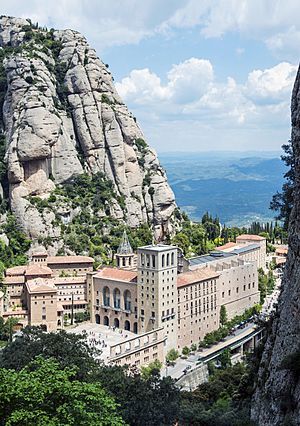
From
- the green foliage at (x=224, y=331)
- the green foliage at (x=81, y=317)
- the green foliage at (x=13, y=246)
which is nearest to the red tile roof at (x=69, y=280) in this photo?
the green foliage at (x=81, y=317)

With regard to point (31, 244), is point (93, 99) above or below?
above

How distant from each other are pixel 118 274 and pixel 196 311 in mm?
9275

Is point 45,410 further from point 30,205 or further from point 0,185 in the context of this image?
point 0,185

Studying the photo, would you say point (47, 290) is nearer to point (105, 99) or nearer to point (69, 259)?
point (69, 259)

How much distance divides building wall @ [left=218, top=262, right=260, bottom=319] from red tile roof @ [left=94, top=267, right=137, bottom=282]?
459 inches

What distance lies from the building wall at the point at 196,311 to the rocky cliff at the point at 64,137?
26.0 m

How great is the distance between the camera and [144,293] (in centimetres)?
6078

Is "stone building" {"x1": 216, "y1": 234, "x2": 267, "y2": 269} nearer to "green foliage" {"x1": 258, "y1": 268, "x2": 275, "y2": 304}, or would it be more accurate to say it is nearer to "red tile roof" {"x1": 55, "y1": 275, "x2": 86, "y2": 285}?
"green foliage" {"x1": 258, "y1": 268, "x2": 275, "y2": 304}

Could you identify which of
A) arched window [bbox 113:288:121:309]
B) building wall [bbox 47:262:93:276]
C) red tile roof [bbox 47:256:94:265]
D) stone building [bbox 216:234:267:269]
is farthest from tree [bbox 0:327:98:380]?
stone building [bbox 216:234:267:269]

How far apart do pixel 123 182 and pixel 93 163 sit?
577 cm

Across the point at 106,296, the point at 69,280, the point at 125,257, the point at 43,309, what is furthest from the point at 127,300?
the point at 69,280

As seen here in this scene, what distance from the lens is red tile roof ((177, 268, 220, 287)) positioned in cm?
6331

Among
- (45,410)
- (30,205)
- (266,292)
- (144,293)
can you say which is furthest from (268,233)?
(45,410)

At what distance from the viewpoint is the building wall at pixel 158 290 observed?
195ft
